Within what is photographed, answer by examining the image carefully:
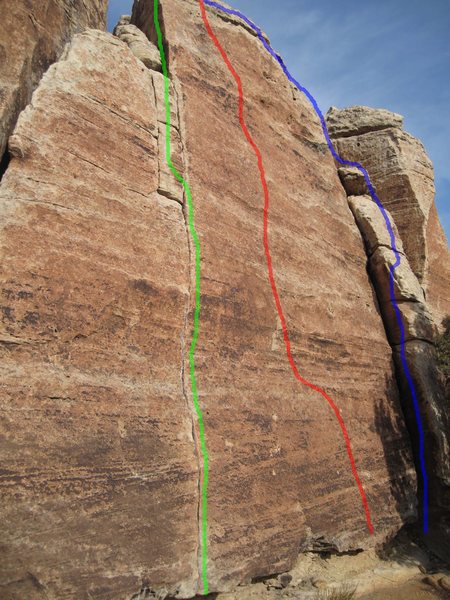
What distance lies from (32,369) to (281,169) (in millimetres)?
5575

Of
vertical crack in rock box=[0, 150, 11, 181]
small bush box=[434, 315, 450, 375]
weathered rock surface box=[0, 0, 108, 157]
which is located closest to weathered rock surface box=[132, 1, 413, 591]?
small bush box=[434, 315, 450, 375]

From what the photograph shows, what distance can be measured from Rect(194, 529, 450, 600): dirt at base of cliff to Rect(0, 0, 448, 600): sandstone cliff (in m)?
0.23

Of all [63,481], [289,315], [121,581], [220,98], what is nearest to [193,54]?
[220,98]

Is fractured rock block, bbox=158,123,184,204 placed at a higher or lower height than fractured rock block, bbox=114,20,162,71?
lower

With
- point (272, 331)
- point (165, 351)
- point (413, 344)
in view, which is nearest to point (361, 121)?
point (413, 344)

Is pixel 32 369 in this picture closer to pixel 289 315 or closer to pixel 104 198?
pixel 104 198

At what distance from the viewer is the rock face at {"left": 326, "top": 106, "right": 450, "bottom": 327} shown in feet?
31.9

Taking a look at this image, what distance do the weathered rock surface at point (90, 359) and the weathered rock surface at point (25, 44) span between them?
1.36ft

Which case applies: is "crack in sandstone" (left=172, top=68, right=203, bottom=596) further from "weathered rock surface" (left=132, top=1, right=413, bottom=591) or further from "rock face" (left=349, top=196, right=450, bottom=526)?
"rock face" (left=349, top=196, right=450, bottom=526)

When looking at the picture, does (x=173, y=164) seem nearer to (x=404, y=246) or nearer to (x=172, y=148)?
(x=172, y=148)

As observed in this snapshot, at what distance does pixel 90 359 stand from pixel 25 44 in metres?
3.94

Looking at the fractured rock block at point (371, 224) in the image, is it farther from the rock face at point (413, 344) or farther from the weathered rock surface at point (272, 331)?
the weathered rock surface at point (272, 331)

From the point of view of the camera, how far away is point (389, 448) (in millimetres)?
7117

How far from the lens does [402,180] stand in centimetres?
1017
